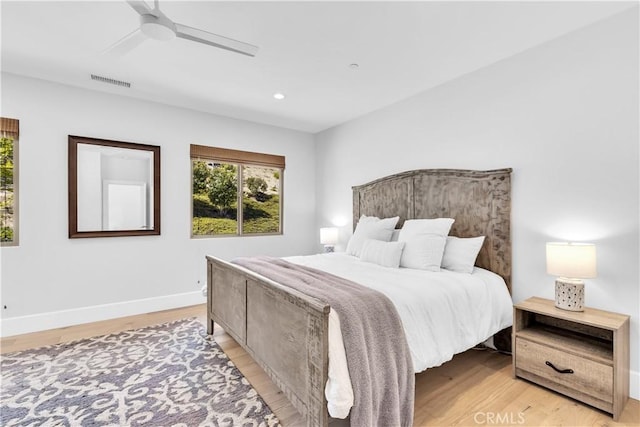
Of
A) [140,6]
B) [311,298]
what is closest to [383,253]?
[311,298]

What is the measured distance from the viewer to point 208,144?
14.4 ft

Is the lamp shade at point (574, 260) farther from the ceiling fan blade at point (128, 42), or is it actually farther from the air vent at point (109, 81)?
the air vent at point (109, 81)

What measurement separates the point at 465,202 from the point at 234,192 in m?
3.20

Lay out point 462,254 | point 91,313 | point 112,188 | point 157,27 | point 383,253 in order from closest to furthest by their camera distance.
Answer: point 157,27 → point 462,254 → point 383,253 → point 91,313 → point 112,188

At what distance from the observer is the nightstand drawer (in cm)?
197

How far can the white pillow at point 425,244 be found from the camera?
2799 mm

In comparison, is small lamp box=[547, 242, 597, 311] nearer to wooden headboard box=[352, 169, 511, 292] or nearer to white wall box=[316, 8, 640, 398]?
white wall box=[316, 8, 640, 398]

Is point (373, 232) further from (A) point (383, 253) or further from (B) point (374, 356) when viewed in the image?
(B) point (374, 356)

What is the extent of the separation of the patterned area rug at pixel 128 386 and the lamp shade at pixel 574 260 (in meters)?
2.19

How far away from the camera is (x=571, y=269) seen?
215cm

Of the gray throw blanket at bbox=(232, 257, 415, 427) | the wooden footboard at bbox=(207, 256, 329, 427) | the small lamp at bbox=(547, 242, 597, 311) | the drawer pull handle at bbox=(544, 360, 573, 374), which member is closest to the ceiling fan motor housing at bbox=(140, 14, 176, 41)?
the wooden footboard at bbox=(207, 256, 329, 427)

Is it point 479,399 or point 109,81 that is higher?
point 109,81

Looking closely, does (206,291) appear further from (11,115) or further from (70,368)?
(11,115)

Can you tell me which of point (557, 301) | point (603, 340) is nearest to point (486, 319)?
point (557, 301)
